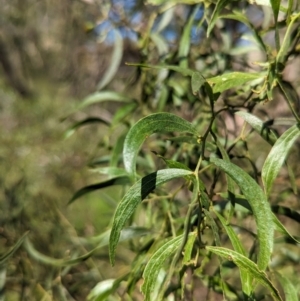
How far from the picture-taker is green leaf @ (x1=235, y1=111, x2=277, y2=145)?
0.56 metres

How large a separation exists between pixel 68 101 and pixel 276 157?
2.74 meters

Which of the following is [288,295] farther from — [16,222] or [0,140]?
[0,140]

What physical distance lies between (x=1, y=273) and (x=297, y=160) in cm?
61

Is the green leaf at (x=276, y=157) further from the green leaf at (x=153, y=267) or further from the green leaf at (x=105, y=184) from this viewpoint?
the green leaf at (x=105, y=184)

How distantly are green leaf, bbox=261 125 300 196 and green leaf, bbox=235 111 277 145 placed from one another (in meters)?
0.04

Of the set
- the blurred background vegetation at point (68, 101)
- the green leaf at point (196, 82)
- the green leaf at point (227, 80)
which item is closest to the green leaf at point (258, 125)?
the green leaf at point (227, 80)

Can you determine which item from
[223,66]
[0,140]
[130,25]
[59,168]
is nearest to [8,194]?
[130,25]

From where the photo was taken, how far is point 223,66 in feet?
2.95

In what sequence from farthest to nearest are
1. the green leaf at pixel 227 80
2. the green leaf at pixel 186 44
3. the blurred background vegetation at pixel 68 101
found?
the blurred background vegetation at pixel 68 101
the green leaf at pixel 186 44
the green leaf at pixel 227 80

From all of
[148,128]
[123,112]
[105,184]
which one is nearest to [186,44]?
[123,112]

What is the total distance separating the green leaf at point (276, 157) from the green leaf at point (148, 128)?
9cm

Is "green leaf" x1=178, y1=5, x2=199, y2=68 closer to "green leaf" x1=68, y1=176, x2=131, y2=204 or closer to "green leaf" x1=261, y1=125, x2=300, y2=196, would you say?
"green leaf" x1=68, y1=176, x2=131, y2=204

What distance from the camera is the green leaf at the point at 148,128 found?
0.47 m

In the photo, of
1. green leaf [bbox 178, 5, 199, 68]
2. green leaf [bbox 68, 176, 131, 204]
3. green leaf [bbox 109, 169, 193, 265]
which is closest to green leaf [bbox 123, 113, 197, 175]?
green leaf [bbox 109, 169, 193, 265]
